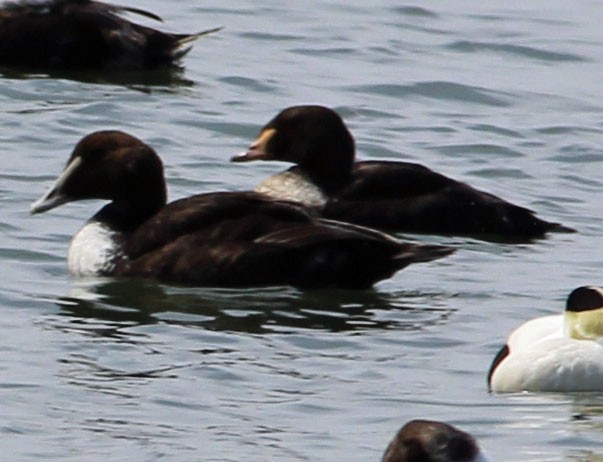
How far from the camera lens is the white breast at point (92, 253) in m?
13.3

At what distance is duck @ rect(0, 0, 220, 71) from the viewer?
18859mm

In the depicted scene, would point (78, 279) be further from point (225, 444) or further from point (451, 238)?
point (225, 444)

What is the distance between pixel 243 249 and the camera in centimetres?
1334

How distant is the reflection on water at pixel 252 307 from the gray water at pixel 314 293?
20 millimetres

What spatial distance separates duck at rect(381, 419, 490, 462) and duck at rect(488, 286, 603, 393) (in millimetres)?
2669

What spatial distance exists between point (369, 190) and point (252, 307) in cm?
214

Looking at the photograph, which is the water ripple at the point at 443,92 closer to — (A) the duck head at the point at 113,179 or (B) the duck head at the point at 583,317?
(A) the duck head at the point at 113,179

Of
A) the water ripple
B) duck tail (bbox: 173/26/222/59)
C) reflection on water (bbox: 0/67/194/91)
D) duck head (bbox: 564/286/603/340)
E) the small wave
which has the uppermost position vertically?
duck head (bbox: 564/286/603/340)

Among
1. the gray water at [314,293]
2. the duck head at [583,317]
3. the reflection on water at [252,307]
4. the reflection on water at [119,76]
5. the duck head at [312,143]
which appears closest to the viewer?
the gray water at [314,293]

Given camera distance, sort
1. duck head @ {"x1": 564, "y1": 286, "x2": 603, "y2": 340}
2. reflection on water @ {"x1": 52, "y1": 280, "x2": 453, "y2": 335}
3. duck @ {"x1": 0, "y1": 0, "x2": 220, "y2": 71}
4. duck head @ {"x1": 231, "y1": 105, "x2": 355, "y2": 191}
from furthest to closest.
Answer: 1. duck @ {"x1": 0, "y1": 0, "x2": 220, "y2": 71}
2. duck head @ {"x1": 231, "y1": 105, "x2": 355, "y2": 191}
3. reflection on water @ {"x1": 52, "y1": 280, "x2": 453, "y2": 335}
4. duck head @ {"x1": 564, "y1": 286, "x2": 603, "y2": 340}

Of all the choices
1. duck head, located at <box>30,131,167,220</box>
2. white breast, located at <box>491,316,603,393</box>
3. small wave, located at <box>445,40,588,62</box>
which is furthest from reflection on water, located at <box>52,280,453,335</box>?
small wave, located at <box>445,40,588,62</box>

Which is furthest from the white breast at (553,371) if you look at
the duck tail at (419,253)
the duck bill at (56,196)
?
the duck bill at (56,196)

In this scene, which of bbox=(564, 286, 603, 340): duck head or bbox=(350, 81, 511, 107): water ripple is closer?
bbox=(564, 286, 603, 340): duck head

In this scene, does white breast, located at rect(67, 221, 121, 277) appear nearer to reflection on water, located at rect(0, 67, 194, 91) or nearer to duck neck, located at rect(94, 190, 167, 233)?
duck neck, located at rect(94, 190, 167, 233)
